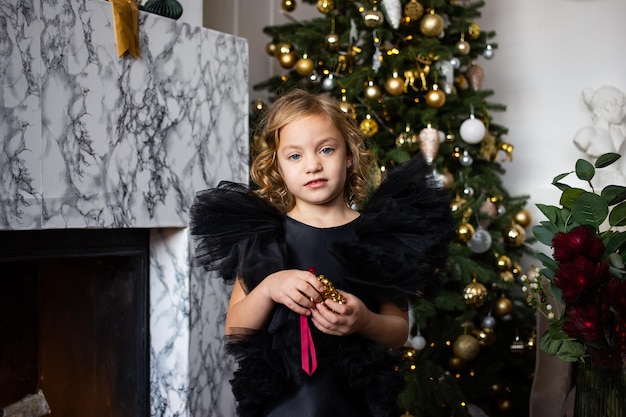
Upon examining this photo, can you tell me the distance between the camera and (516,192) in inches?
187

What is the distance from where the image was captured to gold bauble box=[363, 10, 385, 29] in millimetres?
3432

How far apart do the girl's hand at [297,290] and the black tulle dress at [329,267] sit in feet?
0.24

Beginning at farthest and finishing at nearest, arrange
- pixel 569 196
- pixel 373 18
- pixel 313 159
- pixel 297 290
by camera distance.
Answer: pixel 373 18, pixel 569 196, pixel 313 159, pixel 297 290

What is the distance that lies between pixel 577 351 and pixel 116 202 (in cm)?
144

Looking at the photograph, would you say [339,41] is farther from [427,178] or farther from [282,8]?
[427,178]

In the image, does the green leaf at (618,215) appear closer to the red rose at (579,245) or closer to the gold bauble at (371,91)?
the red rose at (579,245)

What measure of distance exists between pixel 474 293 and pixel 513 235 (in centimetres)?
50

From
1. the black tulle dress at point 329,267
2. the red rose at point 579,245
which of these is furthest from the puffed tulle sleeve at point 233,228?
the red rose at point 579,245

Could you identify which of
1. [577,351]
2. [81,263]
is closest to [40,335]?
[81,263]

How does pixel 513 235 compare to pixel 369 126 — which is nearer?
pixel 369 126

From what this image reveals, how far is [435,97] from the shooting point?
3.52m

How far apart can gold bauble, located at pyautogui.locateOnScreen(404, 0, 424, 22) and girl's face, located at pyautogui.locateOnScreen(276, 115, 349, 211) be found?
1959 mm

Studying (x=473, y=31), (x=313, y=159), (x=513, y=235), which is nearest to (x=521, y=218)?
(x=513, y=235)

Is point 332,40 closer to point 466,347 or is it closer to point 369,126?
point 369,126
